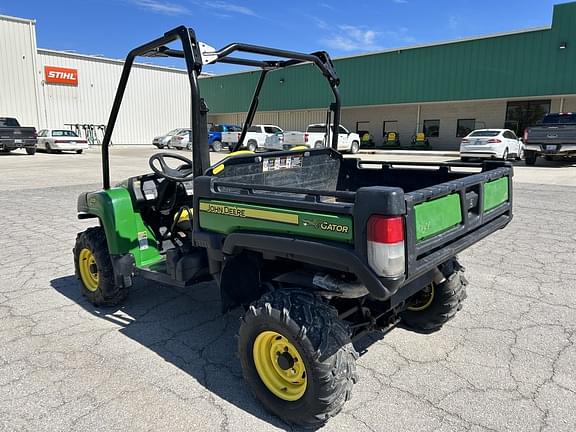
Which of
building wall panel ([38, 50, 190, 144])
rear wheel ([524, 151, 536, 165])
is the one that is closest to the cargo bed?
rear wheel ([524, 151, 536, 165])

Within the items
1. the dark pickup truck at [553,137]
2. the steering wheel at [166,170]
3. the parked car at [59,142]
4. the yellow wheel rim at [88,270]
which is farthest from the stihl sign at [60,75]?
the steering wheel at [166,170]

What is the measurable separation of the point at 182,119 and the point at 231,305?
130ft

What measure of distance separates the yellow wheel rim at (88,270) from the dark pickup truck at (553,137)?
1681cm

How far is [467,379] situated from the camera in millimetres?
2832

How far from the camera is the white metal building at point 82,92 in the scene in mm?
29742

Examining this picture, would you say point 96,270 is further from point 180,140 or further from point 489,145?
point 180,140

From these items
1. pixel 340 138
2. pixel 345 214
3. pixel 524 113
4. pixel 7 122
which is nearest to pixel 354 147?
pixel 340 138

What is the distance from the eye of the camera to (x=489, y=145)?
1775 centimetres

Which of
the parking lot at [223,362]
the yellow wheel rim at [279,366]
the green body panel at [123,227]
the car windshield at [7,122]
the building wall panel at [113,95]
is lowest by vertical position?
the parking lot at [223,362]

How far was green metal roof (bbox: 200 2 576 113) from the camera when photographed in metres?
22.5

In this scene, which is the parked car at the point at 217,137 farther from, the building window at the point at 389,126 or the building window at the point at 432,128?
the building window at the point at 432,128

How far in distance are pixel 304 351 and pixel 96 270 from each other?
2.43 metres

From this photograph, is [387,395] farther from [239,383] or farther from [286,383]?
[239,383]

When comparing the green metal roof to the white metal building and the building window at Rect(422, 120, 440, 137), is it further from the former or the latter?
the white metal building
